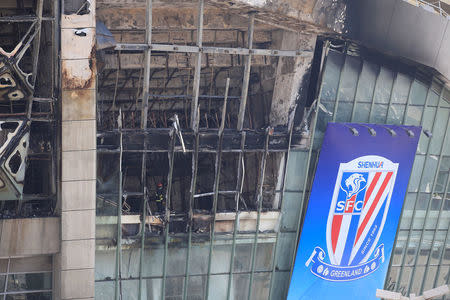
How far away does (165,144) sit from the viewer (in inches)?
642

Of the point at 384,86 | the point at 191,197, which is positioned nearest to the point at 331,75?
the point at 384,86

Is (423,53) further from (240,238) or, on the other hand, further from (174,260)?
(174,260)

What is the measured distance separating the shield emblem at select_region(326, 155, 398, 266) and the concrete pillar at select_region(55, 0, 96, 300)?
731cm

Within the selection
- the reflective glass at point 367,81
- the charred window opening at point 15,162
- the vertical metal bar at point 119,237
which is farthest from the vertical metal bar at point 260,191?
the charred window opening at point 15,162

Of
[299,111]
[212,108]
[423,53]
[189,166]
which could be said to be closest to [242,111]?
[299,111]

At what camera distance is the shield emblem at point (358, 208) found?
59.0 ft

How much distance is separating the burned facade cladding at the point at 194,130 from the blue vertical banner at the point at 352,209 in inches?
16.1

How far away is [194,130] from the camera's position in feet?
53.7

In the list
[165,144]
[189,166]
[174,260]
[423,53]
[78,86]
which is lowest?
[174,260]

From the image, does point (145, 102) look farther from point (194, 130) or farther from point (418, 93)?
point (418, 93)

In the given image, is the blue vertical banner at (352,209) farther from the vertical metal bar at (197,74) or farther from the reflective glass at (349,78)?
the vertical metal bar at (197,74)

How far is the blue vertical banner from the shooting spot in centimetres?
1774

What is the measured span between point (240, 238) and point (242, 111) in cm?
377

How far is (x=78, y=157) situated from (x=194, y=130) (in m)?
3.37
